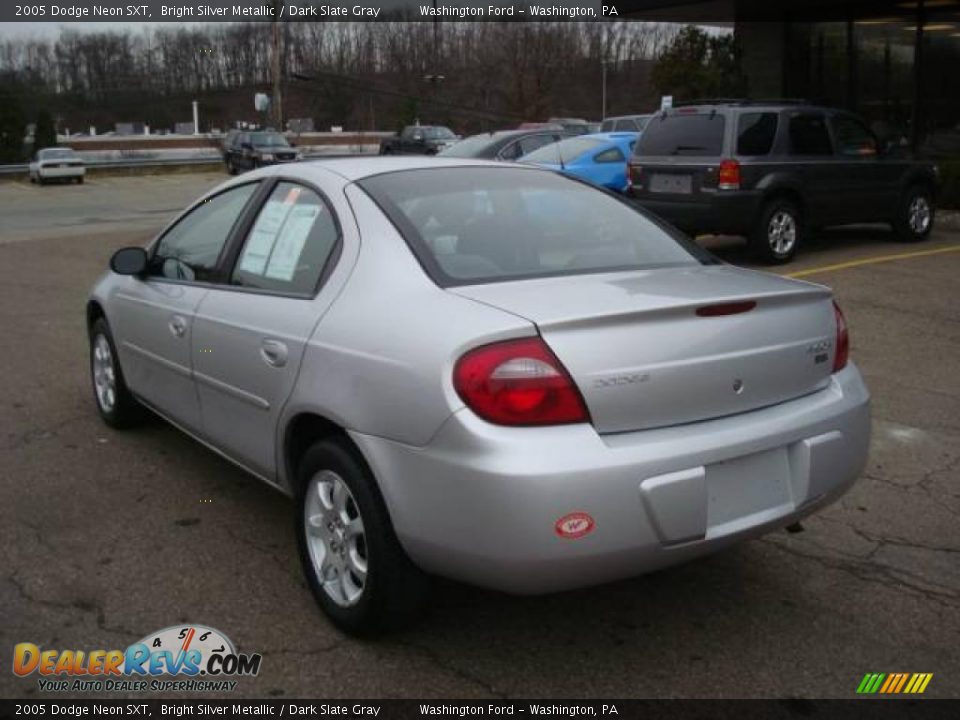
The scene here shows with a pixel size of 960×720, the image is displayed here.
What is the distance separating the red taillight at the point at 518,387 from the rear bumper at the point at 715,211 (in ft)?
26.9

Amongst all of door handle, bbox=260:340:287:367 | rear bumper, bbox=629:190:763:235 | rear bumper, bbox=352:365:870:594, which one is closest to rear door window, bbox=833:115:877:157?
rear bumper, bbox=629:190:763:235

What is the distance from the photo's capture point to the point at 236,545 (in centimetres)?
389

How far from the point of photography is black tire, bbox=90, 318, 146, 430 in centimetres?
514

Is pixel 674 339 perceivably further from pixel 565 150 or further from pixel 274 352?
pixel 565 150

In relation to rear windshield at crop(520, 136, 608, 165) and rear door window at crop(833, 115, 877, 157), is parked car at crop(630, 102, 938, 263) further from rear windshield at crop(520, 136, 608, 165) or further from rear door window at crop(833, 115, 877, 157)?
rear windshield at crop(520, 136, 608, 165)

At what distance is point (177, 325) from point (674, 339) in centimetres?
232

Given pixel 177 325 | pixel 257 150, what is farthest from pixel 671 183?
pixel 257 150

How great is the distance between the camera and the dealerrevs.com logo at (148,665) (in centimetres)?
291

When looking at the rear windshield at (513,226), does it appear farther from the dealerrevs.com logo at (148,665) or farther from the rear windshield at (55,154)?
the rear windshield at (55,154)

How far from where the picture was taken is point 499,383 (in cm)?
266
